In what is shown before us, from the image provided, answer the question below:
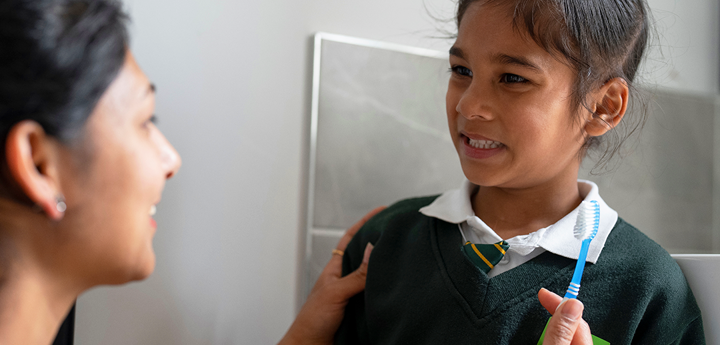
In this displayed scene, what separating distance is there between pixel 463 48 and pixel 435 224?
243mm

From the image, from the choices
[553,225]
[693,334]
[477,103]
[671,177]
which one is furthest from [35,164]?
[671,177]

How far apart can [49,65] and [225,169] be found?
1.60 feet

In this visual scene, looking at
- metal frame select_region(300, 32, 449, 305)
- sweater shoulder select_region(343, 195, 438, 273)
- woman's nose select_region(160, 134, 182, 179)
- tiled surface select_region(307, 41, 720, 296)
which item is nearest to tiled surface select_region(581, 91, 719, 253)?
tiled surface select_region(307, 41, 720, 296)

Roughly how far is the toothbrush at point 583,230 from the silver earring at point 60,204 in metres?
0.48

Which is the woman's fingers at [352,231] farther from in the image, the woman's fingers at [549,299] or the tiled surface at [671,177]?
the tiled surface at [671,177]

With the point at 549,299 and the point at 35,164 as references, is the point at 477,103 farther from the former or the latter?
the point at 35,164

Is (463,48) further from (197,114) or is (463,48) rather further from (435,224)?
(197,114)

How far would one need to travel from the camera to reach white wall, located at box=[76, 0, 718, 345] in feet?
2.56

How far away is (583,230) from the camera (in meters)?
0.64

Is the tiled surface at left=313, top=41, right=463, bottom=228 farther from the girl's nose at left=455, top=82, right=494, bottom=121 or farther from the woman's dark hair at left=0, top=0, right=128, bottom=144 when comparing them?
the woman's dark hair at left=0, top=0, right=128, bottom=144

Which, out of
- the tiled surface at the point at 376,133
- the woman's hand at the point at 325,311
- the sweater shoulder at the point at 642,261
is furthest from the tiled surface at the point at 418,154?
the sweater shoulder at the point at 642,261

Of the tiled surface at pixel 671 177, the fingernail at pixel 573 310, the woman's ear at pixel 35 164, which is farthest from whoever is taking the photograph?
the tiled surface at pixel 671 177

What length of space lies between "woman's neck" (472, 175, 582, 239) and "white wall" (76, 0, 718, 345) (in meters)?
0.33

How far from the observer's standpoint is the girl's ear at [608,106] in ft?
2.11
